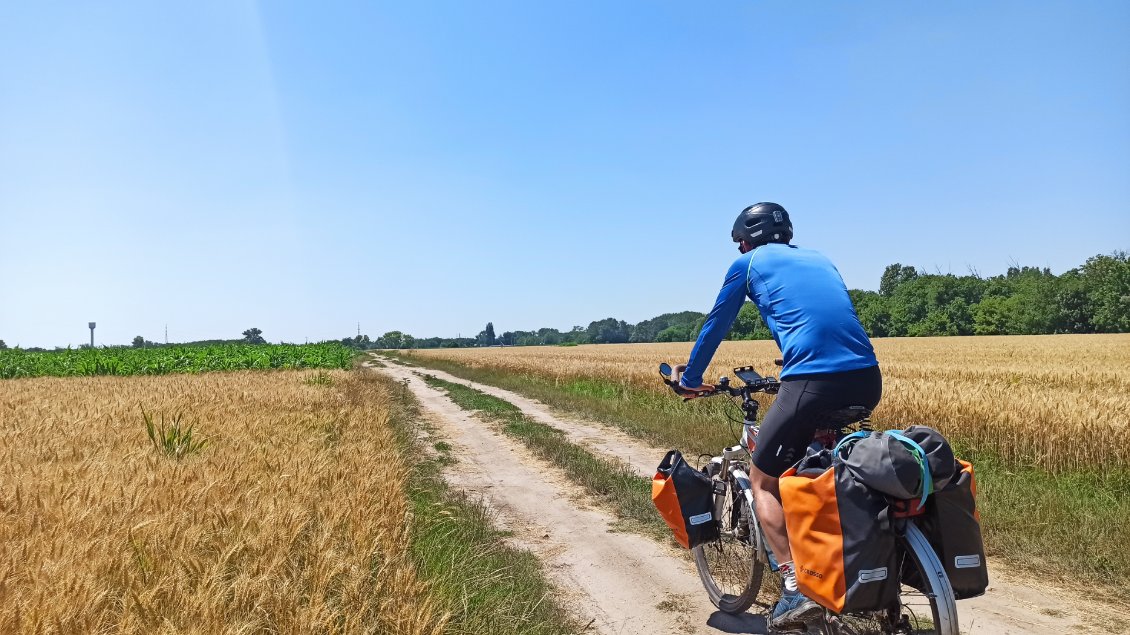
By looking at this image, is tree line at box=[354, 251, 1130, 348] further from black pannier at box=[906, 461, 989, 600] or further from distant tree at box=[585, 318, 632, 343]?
black pannier at box=[906, 461, 989, 600]

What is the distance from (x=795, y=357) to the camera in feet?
Result: 11.8

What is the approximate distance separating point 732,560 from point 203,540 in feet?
12.7

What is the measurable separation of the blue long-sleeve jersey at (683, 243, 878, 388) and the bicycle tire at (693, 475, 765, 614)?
1308mm

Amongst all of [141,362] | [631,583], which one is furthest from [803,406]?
[141,362]

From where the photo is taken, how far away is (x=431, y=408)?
18344mm

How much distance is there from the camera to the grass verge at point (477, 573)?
3.95 metres

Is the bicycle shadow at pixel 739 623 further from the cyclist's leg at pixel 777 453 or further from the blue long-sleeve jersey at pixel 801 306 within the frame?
the blue long-sleeve jersey at pixel 801 306

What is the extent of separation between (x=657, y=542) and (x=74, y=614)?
4.75 meters

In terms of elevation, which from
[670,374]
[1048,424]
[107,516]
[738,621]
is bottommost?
[738,621]

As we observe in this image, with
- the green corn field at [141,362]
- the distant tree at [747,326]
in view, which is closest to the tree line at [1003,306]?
the distant tree at [747,326]

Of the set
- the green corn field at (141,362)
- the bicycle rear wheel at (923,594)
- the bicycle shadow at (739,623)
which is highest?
the green corn field at (141,362)

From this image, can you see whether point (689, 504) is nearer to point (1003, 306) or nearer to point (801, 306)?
point (801, 306)

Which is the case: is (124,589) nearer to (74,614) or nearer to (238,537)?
(74,614)

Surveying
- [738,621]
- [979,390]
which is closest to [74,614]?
[738,621]
